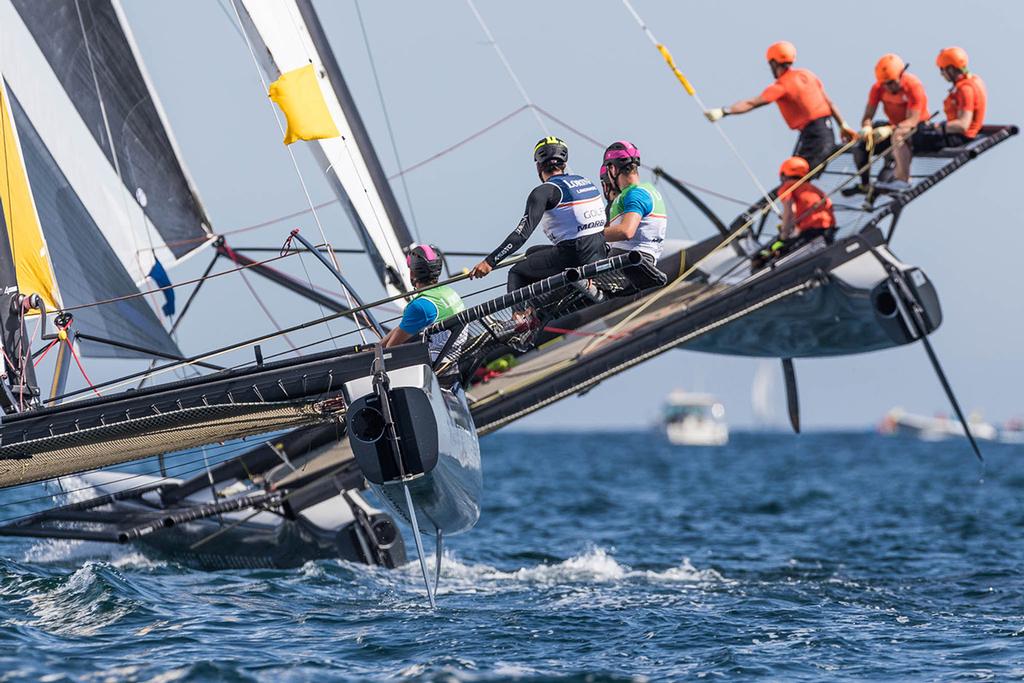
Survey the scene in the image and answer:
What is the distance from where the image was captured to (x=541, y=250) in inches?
343

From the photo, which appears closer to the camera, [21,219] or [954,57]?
[21,219]

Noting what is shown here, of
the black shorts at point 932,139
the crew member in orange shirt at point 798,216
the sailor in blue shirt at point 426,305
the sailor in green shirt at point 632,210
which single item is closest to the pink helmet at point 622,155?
the sailor in green shirt at point 632,210

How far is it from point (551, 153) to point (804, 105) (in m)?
4.84

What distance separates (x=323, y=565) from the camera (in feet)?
36.4

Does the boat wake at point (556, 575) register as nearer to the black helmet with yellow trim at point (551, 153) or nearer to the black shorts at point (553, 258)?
the black shorts at point (553, 258)

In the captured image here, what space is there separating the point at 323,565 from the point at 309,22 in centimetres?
399

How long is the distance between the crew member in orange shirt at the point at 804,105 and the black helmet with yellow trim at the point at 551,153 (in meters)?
4.49

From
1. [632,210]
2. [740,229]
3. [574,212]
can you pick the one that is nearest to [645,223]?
[632,210]

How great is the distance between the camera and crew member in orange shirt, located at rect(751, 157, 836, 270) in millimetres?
12219

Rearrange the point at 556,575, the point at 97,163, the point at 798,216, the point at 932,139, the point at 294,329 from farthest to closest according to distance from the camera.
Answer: the point at 932,139
the point at 798,216
the point at 97,163
the point at 556,575
the point at 294,329

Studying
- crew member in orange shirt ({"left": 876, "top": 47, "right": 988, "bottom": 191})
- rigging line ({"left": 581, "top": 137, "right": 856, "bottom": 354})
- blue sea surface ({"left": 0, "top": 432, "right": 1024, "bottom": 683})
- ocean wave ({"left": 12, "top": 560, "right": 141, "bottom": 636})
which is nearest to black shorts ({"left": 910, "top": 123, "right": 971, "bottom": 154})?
crew member in orange shirt ({"left": 876, "top": 47, "right": 988, "bottom": 191})

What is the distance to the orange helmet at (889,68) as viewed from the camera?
12.7 m

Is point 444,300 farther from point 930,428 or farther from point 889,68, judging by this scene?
point 930,428

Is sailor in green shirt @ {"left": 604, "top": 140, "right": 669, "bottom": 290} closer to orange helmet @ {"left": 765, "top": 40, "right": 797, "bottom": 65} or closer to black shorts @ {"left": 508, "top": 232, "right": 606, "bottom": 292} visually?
black shorts @ {"left": 508, "top": 232, "right": 606, "bottom": 292}
